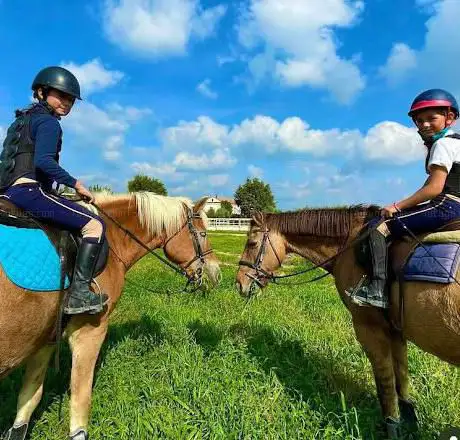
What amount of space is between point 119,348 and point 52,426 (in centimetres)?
170

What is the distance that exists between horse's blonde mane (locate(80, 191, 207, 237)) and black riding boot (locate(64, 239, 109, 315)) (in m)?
1.21

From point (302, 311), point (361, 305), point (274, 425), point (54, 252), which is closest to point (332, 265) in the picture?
point (361, 305)

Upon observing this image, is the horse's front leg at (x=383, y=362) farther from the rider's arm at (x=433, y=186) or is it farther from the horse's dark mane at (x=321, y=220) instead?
the rider's arm at (x=433, y=186)

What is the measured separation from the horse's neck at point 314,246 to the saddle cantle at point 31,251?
2844 mm

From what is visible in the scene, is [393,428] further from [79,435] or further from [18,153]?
[18,153]

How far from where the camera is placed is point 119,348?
6059mm

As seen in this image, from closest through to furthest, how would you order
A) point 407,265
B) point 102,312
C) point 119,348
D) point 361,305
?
point 407,265 → point 361,305 → point 102,312 → point 119,348

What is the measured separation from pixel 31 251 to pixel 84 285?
2.02ft

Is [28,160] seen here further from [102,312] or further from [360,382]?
[360,382]

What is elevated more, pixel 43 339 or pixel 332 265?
pixel 332 265

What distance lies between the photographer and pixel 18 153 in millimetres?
3830

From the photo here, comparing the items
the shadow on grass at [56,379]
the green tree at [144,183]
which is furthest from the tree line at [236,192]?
the shadow on grass at [56,379]

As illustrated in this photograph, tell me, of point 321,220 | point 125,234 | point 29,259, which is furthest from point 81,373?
point 321,220

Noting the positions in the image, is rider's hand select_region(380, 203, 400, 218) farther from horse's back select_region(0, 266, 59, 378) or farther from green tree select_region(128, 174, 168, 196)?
green tree select_region(128, 174, 168, 196)
